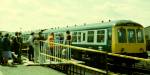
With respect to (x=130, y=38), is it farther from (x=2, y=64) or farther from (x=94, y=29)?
(x=2, y=64)

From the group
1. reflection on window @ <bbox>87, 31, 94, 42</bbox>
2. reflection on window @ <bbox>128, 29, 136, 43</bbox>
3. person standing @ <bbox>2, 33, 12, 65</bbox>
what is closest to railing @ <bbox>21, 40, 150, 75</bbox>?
person standing @ <bbox>2, 33, 12, 65</bbox>

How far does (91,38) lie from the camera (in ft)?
86.8

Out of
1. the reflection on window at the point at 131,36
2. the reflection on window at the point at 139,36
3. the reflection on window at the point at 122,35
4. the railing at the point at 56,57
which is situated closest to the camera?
the railing at the point at 56,57

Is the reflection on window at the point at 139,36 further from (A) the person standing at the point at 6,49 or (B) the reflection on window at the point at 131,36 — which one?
(A) the person standing at the point at 6,49

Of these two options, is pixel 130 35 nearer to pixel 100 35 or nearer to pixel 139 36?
pixel 139 36

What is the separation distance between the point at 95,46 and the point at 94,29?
1.27 m

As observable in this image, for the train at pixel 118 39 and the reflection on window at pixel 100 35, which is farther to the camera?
the reflection on window at pixel 100 35

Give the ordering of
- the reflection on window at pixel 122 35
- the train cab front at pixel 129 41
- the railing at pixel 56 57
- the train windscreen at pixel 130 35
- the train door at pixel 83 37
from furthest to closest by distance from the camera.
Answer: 1. the train door at pixel 83 37
2. the train windscreen at pixel 130 35
3. the reflection on window at pixel 122 35
4. the train cab front at pixel 129 41
5. the railing at pixel 56 57

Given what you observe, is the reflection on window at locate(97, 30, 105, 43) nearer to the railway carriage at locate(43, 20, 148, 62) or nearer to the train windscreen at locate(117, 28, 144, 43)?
the railway carriage at locate(43, 20, 148, 62)

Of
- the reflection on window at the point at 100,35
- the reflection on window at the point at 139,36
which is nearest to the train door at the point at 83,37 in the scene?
the reflection on window at the point at 100,35

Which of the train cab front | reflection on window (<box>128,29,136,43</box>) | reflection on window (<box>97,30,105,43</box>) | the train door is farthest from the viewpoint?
the train door

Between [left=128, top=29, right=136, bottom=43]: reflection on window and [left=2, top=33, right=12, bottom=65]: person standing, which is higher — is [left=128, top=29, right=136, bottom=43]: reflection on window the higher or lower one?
the higher one

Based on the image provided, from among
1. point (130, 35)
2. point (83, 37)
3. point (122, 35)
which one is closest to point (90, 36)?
point (83, 37)

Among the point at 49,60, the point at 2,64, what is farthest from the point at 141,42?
the point at 2,64
